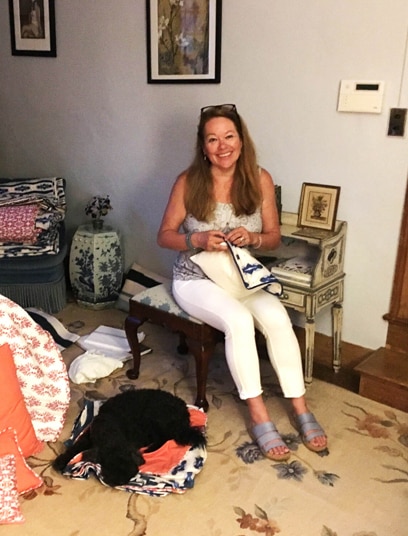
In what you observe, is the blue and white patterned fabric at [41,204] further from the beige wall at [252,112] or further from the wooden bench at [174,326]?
the wooden bench at [174,326]

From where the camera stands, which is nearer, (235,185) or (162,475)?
(162,475)

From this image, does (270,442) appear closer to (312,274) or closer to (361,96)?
(312,274)

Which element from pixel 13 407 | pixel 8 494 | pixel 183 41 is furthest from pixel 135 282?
pixel 8 494

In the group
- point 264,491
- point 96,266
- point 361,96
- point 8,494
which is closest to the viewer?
point 8,494

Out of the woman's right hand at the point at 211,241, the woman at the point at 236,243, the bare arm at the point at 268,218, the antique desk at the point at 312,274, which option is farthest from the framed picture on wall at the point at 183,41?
the woman's right hand at the point at 211,241

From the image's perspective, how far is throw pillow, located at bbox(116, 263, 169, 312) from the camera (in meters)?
3.17

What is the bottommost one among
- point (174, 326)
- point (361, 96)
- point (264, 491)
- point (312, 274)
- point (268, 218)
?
point (264, 491)

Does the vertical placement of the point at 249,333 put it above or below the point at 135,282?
above

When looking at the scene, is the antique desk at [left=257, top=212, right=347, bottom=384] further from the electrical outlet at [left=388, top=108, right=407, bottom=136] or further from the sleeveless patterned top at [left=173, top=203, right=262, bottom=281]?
the electrical outlet at [left=388, top=108, right=407, bottom=136]

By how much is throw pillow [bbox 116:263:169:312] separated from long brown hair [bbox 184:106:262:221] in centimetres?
95

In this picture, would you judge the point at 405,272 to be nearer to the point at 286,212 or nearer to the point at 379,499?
the point at 286,212

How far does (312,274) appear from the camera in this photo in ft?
7.68

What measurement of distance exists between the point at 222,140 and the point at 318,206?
1.79 ft

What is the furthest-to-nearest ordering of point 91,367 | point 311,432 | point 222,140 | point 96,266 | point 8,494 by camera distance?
point 96,266 < point 91,367 < point 222,140 < point 311,432 < point 8,494
